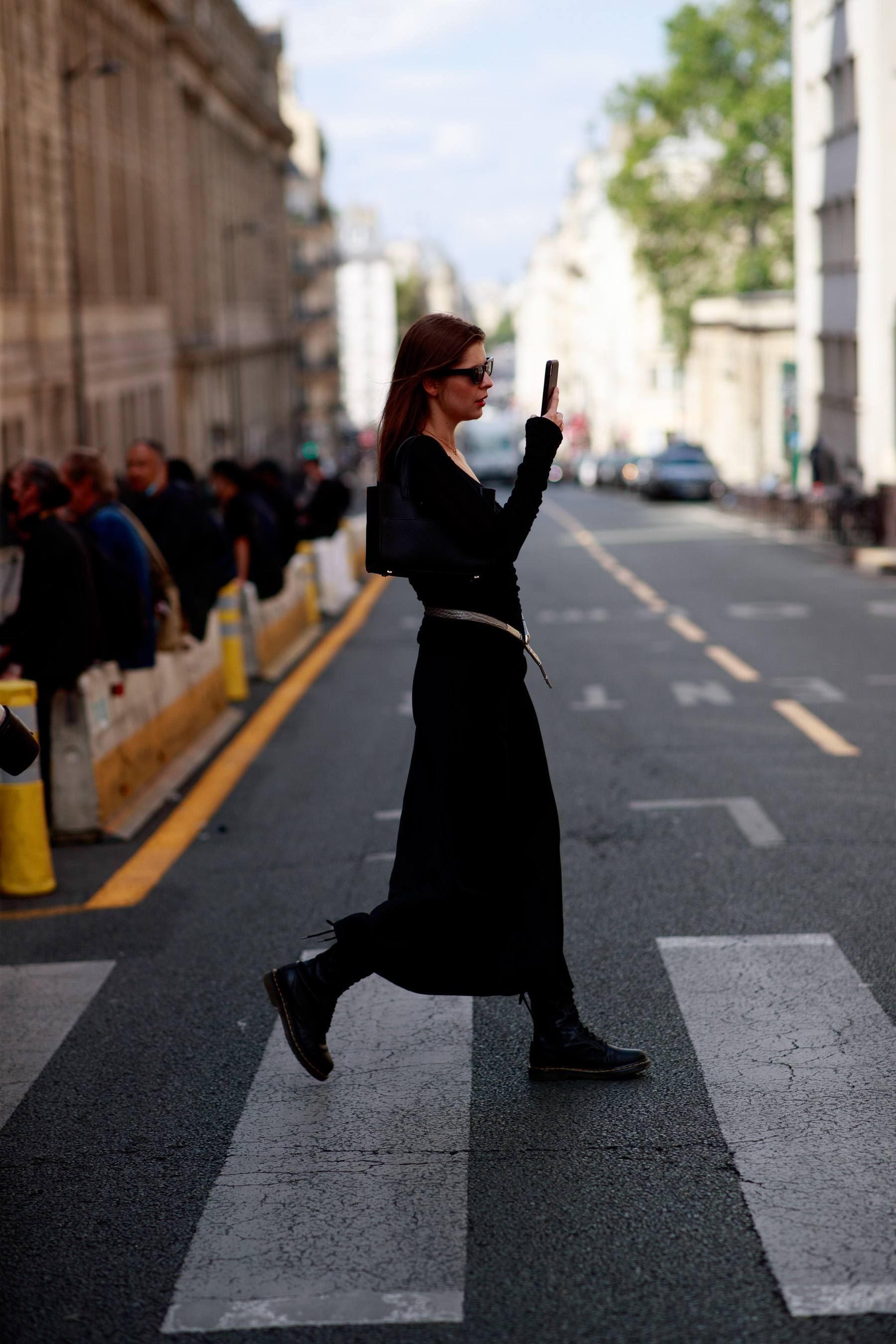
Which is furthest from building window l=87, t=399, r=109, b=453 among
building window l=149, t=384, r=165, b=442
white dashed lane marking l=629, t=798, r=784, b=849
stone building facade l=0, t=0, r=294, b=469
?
white dashed lane marking l=629, t=798, r=784, b=849

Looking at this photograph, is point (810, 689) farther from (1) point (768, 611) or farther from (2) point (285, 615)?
(1) point (768, 611)

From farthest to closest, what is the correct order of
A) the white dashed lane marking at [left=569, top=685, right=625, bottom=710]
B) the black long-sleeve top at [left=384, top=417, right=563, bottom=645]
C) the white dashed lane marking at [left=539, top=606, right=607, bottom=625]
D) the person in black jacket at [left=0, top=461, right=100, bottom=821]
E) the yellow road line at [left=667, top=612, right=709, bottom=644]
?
the white dashed lane marking at [left=539, top=606, right=607, bottom=625], the yellow road line at [left=667, top=612, right=709, bottom=644], the white dashed lane marking at [left=569, top=685, right=625, bottom=710], the person in black jacket at [left=0, top=461, right=100, bottom=821], the black long-sleeve top at [left=384, top=417, right=563, bottom=645]

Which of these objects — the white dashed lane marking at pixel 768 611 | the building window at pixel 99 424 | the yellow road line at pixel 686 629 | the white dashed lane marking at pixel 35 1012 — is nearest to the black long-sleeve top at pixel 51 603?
the white dashed lane marking at pixel 35 1012

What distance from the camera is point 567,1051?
4.97 metres

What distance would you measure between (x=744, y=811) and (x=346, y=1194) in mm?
4873

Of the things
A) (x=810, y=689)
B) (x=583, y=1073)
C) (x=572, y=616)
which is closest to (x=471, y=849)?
(x=583, y=1073)

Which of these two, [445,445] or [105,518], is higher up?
[445,445]

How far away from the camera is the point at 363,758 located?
11188 millimetres

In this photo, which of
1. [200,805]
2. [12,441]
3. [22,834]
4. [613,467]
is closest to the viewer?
[22,834]

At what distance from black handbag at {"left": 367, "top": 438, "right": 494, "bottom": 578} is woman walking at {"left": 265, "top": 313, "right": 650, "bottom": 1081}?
19 mm

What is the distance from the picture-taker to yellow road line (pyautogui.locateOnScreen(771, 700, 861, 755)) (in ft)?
34.9

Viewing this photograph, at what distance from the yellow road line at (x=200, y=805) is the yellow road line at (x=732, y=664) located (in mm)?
3272

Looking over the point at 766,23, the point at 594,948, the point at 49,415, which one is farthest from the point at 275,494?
the point at 766,23

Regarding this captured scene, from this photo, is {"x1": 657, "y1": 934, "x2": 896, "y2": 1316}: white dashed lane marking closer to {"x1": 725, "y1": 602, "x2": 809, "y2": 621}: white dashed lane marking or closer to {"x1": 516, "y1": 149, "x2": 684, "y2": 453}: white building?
{"x1": 725, "y1": 602, "x2": 809, "y2": 621}: white dashed lane marking
